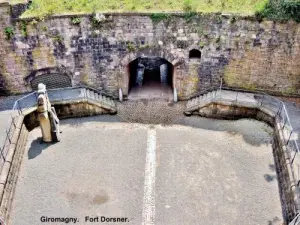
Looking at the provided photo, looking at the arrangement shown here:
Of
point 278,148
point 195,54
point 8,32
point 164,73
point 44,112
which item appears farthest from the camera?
point 164,73

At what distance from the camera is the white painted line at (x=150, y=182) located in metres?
12.8

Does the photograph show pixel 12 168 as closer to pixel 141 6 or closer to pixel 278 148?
pixel 141 6

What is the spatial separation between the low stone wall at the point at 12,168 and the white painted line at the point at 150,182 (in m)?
4.57

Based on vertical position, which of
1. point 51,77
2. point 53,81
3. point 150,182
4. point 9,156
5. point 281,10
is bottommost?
point 150,182

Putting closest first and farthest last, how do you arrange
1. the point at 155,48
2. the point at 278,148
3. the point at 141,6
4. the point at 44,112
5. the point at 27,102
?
1. the point at 44,112
2. the point at 278,148
3. the point at 141,6
4. the point at 155,48
5. the point at 27,102

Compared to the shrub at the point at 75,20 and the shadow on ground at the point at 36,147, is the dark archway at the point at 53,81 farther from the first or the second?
the shadow on ground at the point at 36,147

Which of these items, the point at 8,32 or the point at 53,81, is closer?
the point at 8,32

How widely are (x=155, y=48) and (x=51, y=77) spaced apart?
15.8 feet

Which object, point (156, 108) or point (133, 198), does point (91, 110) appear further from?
point (133, 198)

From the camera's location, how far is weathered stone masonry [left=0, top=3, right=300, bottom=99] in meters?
15.8

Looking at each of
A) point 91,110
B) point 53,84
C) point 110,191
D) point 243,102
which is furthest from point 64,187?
point 243,102

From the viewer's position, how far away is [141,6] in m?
16.3

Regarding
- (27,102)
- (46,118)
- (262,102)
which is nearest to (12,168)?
(46,118)

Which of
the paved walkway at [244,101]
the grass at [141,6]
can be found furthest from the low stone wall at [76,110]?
the paved walkway at [244,101]
